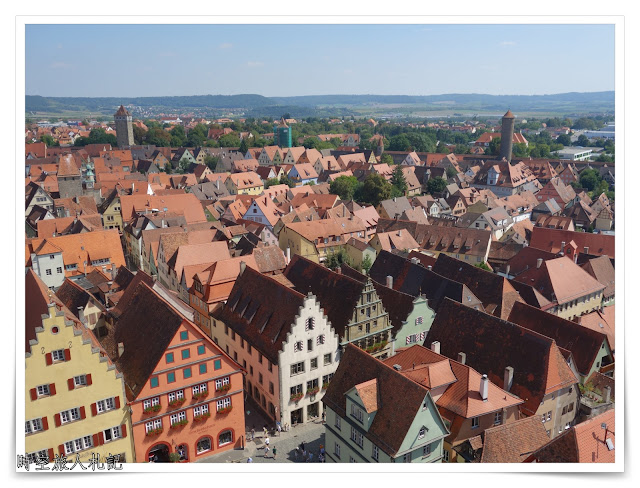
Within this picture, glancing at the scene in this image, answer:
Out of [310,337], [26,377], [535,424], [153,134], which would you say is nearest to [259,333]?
[310,337]

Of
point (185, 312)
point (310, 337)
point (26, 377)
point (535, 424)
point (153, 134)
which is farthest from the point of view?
point (153, 134)

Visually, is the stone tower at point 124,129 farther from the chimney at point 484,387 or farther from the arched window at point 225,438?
the chimney at point 484,387

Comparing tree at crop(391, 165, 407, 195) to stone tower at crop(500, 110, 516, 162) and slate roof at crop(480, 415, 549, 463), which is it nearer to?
stone tower at crop(500, 110, 516, 162)

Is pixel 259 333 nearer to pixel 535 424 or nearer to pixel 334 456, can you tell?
pixel 334 456

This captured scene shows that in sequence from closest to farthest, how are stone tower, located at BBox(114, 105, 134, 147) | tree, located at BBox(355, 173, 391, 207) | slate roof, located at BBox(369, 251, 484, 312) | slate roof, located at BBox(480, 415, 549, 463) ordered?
slate roof, located at BBox(480, 415, 549, 463) < slate roof, located at BBox(369, 251, 484, 312) < tree, located at BBox(355, 173, 391, 207) < stone tower, located at BBox(114, 105, 134, 147)

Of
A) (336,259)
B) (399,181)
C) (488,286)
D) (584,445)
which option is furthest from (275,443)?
(399,181)

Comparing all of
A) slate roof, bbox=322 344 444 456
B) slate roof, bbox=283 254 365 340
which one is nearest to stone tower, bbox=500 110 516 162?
slate roof, bbox=283 254 365 340

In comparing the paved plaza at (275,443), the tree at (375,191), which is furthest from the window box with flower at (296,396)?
the tree at (375,191)
